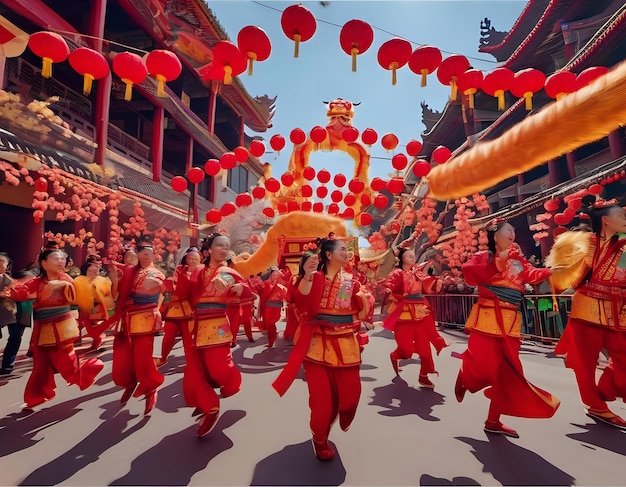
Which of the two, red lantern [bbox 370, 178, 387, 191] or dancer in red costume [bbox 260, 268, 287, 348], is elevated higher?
red lantern [bbox 370, 178, 387, 191]

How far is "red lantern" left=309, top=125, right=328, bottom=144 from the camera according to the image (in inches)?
369

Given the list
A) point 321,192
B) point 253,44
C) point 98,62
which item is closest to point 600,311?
point 253,44

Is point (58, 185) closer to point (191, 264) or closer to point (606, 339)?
point (191, 264)

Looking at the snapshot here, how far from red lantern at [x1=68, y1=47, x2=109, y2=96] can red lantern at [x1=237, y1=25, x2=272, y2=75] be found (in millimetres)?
1669

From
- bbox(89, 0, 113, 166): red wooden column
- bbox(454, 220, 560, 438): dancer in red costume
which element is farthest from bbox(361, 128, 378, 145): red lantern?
bbox(89, 0, 113, 166): red wooden column

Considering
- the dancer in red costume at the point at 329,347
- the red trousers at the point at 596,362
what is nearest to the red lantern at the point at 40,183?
the dancer in red costume at the point at 329,347

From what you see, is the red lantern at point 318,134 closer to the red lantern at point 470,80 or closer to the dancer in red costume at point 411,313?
the red lantern at point 470,80

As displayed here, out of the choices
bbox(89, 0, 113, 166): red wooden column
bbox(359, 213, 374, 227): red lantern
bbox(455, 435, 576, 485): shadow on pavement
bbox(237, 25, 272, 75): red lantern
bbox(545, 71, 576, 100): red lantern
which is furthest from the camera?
bbox(359, 213, 374, 227): red lantern

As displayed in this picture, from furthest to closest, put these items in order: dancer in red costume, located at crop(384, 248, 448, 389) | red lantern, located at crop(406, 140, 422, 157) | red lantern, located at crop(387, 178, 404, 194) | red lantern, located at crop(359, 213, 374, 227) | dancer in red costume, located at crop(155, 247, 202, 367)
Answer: red lantern, located at crop(359, 213, 374, 227)
red lantern, located at crop(387, 178, 404, 194)
red lantern, located at crop(406, 140, 422, 157)
dancer in red costume, located at crop(384, 248, 448, 389)
dancer in red costume, located at crop(155, 247, 202, 367)

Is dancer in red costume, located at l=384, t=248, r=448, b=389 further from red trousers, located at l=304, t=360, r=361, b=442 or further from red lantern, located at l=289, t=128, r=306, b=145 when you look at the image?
red lantern, located at l=289, t=128, r=306, b=145

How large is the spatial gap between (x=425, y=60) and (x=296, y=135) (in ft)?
17.0

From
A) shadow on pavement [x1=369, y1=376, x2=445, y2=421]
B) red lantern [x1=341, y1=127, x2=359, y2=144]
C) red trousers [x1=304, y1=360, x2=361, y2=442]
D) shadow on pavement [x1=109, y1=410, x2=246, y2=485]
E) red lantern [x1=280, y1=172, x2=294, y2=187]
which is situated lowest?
shadow on pavement [x1=369, y1=376, x2=445, y2=421]

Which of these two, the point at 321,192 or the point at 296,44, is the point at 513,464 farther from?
the point at 321,192

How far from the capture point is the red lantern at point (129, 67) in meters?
4.59
